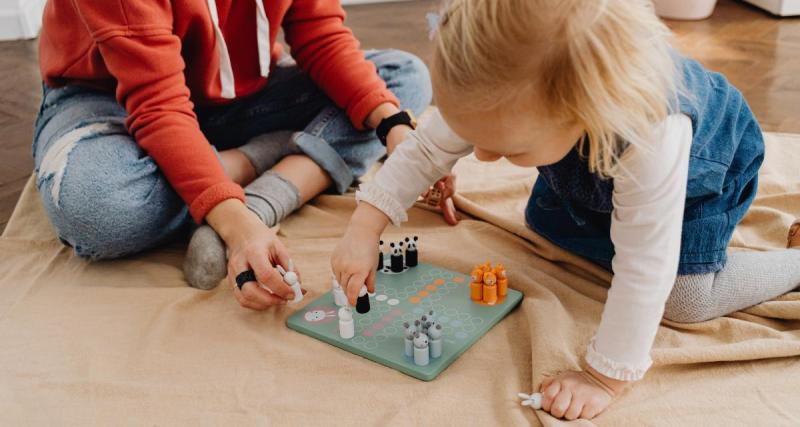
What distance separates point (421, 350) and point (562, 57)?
401 millimetres

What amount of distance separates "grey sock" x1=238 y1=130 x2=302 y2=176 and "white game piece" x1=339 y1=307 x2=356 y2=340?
0.45m

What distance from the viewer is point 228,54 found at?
1.26 meters

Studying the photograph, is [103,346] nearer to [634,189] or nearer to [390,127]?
[390,127]

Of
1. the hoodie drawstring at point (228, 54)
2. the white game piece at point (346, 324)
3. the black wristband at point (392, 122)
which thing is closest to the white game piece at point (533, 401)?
the white game piece at point (346, 324)

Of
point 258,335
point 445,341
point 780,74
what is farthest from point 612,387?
point 780,74

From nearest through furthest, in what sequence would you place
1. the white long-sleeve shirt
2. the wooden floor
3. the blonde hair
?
1. the blonde hair
2. the white long-sleeve shirt
3. the wooden floor

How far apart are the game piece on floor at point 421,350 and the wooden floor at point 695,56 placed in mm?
884

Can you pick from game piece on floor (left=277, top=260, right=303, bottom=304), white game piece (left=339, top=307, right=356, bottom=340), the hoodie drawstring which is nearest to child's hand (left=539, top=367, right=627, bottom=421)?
white game piece (left=339, top=307, right=356, bottom=340)

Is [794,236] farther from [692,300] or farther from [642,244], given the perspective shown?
[642,244]

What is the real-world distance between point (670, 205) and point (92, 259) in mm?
871

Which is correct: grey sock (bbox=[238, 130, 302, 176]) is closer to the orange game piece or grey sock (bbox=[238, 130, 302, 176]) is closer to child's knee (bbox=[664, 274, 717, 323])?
the orange game piece

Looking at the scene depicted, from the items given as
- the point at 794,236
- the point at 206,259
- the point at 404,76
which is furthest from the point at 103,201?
the point at 794,236

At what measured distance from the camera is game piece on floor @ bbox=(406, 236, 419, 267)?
1.13 metres

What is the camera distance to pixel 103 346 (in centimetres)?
100
